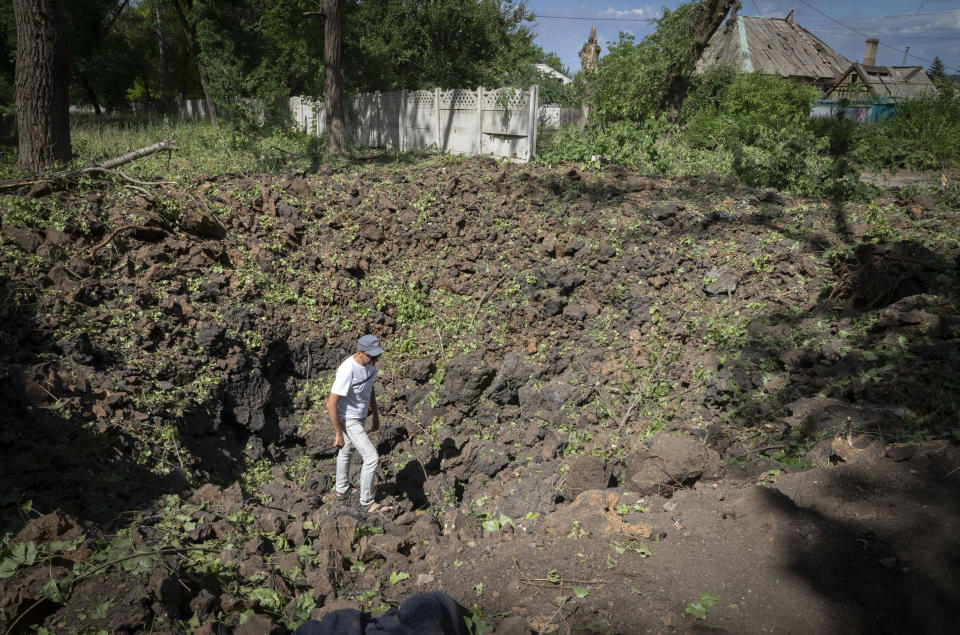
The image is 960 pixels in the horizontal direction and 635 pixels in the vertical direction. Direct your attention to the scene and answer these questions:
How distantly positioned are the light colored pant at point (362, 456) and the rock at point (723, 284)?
13.4 feet

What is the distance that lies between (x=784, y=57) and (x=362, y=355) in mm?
33226

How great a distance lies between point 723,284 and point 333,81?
10786mm

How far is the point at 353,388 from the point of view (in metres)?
4.70

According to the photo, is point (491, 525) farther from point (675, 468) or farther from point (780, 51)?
point (780, 51)

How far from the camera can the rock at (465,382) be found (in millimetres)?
5875

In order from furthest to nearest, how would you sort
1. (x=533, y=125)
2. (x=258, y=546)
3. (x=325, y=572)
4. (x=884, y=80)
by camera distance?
(x=884, y=80)
(x=533, y=125)
(x=258, y=546)
(x=325, y=572)

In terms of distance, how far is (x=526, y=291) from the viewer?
7.14 m

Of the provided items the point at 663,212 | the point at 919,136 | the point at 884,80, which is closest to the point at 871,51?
the point at 884,80

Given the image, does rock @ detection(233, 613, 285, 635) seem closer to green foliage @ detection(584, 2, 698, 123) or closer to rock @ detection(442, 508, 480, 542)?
rock @ detection(442, 508, 480, 542)

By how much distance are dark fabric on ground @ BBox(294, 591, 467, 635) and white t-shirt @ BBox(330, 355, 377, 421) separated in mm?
2093

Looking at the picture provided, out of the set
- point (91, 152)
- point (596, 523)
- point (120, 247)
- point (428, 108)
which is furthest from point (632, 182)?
point (91, 152)

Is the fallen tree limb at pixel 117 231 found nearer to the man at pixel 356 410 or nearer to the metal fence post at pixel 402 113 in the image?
the man at pixel 356 410

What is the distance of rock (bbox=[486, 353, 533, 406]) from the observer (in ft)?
19.1

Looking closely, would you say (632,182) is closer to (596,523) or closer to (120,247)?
(596,523)
